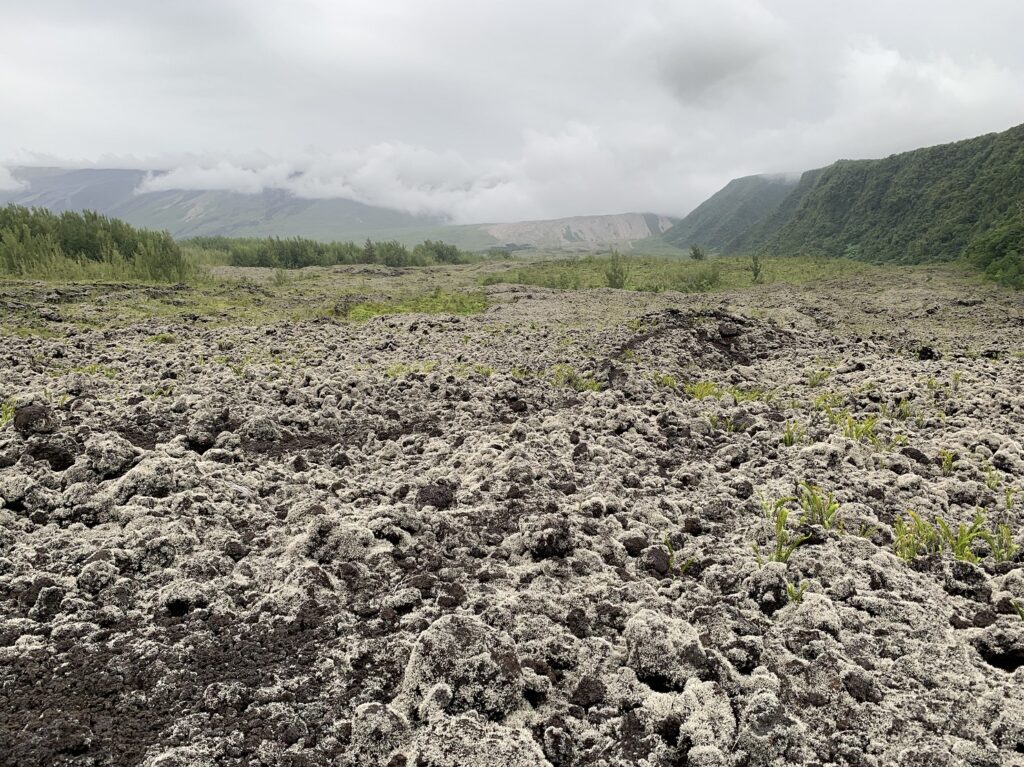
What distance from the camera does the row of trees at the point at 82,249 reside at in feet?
60.1

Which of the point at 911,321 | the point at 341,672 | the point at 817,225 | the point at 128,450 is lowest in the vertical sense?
the point at 341,672

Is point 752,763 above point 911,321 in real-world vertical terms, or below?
below

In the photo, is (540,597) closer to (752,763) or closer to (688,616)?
(688,616)

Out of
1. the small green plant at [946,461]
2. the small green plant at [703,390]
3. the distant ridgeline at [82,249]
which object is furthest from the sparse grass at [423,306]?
the small green plant at [946,461]

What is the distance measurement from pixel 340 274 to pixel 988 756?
32.3 meters

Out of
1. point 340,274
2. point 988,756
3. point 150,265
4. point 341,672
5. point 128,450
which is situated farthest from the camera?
point 340,274

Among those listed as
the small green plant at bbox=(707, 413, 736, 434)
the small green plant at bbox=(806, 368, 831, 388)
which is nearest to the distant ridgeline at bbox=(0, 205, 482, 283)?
the small green plant at bbox=(707, 413, 736, 434)

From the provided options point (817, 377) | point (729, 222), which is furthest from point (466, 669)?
point (729, 222)

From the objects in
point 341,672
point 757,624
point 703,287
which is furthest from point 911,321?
point 341,672

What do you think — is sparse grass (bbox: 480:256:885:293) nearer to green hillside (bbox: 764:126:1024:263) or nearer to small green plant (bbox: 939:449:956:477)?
green hillside (bbox: 764:126:1024:263)

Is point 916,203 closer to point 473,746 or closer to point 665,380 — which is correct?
point 665,380

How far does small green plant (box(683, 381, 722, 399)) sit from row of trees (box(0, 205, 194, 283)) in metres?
20.0

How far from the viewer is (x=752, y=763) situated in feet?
6.25

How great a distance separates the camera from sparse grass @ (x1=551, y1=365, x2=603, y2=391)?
6.66 meters
